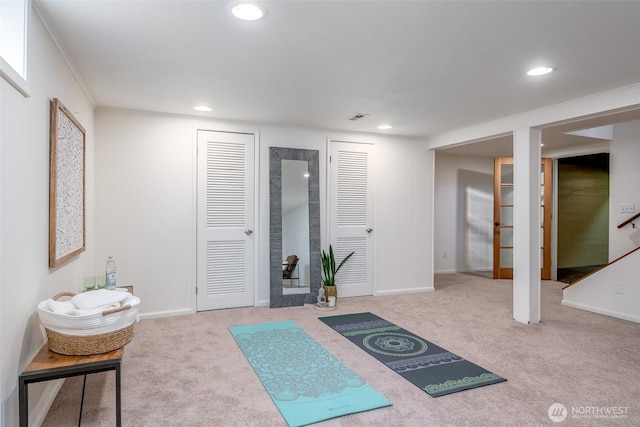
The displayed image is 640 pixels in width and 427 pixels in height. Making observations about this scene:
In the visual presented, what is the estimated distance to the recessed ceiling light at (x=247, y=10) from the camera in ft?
6.15

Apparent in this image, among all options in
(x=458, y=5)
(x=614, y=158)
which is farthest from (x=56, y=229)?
(x=614, y=158)

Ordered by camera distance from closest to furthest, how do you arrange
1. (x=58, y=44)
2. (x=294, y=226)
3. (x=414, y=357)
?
1. (x=58, y=44)
2. (x=414, y=357)
3. (x=294, y=226)

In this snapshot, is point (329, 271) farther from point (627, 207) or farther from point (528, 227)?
point (627, 207)

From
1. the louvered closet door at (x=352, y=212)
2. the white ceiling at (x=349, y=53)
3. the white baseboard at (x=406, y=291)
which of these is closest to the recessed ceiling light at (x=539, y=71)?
the white ceiling at (x=349, y=53)

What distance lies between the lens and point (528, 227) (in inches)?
150

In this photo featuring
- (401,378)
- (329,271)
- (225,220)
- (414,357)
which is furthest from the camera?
(329,271)

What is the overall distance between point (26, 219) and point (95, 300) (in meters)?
0.51

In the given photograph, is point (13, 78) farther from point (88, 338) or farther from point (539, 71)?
point (539, 71)

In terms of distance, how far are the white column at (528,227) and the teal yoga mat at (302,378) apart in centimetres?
220

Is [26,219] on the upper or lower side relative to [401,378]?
upper

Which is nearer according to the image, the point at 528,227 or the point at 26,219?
the point at 26,219

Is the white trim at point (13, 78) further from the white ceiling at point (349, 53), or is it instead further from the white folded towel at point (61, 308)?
the white folded towel at point (61, 308)

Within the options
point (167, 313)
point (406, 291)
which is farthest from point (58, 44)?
point (406, 291)

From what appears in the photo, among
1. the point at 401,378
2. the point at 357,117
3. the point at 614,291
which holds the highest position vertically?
the point at 357,117
